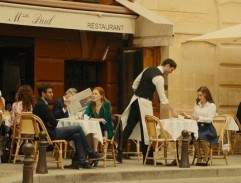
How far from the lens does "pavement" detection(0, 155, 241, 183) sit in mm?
12945

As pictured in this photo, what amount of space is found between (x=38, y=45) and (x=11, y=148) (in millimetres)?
3472

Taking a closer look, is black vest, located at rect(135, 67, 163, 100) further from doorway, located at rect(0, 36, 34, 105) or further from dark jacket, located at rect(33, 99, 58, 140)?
doorway, located at rect(0, 36, 34, 105)

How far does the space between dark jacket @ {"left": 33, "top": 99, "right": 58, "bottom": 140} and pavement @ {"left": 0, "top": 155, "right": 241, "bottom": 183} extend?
68cm

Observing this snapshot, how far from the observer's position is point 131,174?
13.8 m

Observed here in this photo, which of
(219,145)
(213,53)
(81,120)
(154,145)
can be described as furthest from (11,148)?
(213,53)

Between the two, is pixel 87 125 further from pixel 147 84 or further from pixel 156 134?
pixel 147 84

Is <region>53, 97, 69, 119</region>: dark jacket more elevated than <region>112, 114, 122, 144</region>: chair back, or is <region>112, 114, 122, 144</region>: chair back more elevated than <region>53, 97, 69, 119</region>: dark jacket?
<region>53, 97, 69, 119</region>: dark jacket

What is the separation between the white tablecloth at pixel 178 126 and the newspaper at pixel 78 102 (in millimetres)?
2049

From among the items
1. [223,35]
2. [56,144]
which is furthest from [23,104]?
[223,35]

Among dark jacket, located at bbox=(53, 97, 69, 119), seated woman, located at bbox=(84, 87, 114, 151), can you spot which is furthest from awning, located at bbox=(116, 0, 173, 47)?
seated woman, located at bbox=(84, 87, 114, 151)

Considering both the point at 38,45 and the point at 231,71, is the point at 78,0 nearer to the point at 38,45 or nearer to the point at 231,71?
the point at 38,45

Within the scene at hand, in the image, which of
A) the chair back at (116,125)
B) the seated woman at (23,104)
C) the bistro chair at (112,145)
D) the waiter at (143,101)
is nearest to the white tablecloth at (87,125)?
the bistro chair at (112,145)

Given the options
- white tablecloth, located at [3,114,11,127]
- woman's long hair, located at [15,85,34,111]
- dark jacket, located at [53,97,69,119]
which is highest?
woman's long hair, located at [15,85,34,111]

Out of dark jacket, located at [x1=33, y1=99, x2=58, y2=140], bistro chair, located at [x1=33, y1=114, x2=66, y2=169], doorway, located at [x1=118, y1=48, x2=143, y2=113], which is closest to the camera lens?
bistro chair, located at [x1=33, y1=114, x2=66, y2=169]
